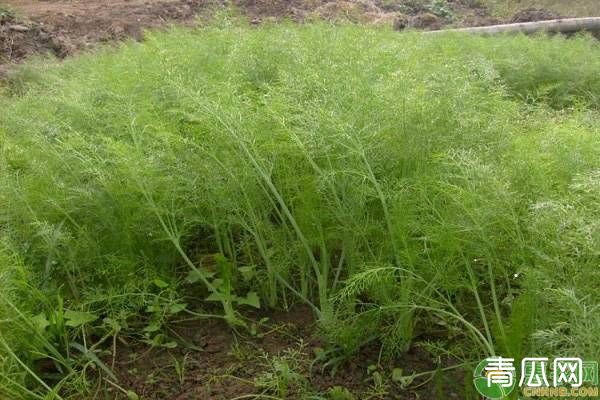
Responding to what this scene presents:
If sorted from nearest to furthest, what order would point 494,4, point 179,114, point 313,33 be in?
point 179,114, point 313,33, point 494,4

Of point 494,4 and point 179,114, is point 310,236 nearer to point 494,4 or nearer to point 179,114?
point 179,114

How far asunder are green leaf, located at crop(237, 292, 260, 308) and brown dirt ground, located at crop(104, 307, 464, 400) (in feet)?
0.28

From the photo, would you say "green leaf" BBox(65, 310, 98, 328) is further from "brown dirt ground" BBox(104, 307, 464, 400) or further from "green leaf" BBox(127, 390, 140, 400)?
"green leaf" BBox(127, 390, 140, 400)

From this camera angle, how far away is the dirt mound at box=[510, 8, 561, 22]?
25.0 ft

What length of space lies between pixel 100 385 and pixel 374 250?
1.09 metres

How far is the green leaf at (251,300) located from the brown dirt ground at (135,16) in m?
4.18

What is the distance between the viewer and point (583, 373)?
1.44 meters

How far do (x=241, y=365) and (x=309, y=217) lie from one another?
0.59 metres

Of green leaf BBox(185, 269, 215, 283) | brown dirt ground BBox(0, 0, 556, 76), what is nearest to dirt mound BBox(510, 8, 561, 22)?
brown dirt ground BBox(0, 0, 556, 76)

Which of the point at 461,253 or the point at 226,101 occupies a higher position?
the point at 226,101

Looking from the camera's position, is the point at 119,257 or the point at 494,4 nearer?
the point at 119,257

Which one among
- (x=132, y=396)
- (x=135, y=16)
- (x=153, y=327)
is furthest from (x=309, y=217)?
(x=135, y=16)

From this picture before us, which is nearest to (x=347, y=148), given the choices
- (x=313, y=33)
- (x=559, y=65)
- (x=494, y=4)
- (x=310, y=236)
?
(x=310, y=236)

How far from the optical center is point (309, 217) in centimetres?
223
